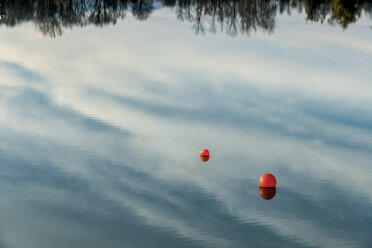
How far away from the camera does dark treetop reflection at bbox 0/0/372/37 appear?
59031mm

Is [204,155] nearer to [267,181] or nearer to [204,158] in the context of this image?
[204,158]

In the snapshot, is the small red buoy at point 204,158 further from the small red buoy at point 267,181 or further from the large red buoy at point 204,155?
the small red buoy at point 267,181

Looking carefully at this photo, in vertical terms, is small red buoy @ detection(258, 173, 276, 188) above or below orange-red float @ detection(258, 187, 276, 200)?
above

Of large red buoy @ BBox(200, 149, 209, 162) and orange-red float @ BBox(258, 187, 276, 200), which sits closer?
orange-red float @ BBox(258, 187, 276, 200)

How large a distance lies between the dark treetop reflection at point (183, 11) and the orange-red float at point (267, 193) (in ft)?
129

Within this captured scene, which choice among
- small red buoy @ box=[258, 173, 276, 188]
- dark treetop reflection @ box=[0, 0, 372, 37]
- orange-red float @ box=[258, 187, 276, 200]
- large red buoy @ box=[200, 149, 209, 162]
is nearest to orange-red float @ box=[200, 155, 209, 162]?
large red buoy @ box=[200, 149, 209, 162]

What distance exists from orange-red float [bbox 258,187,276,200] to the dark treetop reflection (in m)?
39.3

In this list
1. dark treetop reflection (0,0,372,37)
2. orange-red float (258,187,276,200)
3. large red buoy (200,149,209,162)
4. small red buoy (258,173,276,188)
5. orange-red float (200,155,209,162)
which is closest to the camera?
orange-red float (258,187,276,200)

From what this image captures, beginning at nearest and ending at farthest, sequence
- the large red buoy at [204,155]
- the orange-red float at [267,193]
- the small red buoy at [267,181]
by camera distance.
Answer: the orange-red float at [267,193], the small red buoy at [267,181], the large red buoy at [204,155]

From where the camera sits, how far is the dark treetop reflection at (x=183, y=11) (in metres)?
59.0

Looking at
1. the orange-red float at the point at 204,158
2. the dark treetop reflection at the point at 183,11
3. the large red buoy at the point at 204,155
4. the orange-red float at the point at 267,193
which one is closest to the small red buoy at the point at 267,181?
the orange-red float at the point at 267,193

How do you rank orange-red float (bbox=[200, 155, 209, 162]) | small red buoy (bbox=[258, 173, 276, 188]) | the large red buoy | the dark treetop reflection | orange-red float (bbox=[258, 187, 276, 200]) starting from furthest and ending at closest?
the dark treetop reflection
the large red buoy
orange-red float (bbox=[200, 155, 209, 162])
small red buoy (bbox=[258, 173, 276, 188])
orange-red float (bbox=[258, 187, 276, 200])

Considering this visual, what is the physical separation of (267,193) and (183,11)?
49404mm

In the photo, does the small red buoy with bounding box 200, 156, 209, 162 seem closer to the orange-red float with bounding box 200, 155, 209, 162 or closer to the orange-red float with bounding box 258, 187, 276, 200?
the orange-red float with bounding box 200, 155, 209, 162
